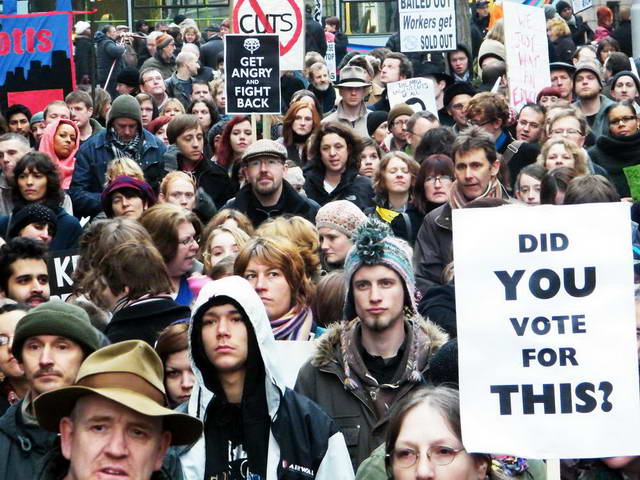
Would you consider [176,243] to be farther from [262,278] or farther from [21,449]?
[21,449]

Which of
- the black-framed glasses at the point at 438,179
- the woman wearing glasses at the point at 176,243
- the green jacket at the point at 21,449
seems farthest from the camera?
the black-framed glasses at the point at 438,179

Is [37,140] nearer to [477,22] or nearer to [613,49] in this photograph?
[613,49]

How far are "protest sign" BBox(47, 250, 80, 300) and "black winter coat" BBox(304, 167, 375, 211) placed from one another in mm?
3125

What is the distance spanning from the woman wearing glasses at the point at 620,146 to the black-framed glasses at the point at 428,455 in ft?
24.3

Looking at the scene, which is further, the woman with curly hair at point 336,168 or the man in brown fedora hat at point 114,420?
the woman with curly hair at point 336,168

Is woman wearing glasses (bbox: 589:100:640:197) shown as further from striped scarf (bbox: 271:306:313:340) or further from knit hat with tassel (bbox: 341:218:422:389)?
knit hat with tassel (bbox: 341:218:422:389)

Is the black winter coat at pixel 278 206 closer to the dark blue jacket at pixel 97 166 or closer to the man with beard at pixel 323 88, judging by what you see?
the dark blue jacket at pixel 97 166

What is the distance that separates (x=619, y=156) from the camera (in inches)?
468

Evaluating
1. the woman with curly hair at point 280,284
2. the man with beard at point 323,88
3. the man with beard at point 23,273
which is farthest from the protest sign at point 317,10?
the woman with curly hair at point 280,284

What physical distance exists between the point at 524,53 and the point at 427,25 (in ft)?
11.6

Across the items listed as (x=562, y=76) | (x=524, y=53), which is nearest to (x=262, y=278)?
(x=524, y=53)

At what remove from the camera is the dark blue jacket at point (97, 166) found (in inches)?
469

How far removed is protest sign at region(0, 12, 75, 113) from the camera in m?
13.8

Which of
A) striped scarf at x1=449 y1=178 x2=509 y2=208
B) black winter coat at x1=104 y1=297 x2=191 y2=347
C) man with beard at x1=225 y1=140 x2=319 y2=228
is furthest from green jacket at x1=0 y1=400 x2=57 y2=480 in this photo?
man with beard at x1=225 y1=140 x2=319 y2=228
